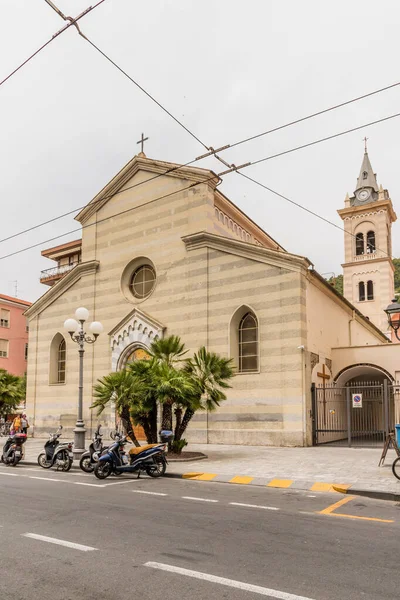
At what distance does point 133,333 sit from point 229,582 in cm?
1991

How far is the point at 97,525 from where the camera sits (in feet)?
25.0

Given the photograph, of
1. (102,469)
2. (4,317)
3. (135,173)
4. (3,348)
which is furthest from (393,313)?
(4,317)

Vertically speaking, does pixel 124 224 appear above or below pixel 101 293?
above

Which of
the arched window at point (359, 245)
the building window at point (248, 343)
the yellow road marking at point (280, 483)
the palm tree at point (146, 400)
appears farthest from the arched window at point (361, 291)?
the yellow road marking at point (280, 483)

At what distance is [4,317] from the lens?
162 ft

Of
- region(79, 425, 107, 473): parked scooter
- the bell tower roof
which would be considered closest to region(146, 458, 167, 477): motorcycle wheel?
region(79, 425, 107, 473): parked scooter

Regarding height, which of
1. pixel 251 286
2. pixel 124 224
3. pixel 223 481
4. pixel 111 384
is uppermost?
pixel 124 224

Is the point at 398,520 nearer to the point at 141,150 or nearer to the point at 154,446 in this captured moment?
the point at 154,446

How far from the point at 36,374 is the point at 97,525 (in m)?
22.0

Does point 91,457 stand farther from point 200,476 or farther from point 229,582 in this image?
point 229,582

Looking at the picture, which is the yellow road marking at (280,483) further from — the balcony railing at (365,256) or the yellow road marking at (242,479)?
the balcony railing at (365,256)

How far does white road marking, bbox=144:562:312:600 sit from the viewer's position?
4824 mm

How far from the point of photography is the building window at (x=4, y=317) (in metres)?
49.2

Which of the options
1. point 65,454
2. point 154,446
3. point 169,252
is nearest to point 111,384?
point 65,454
